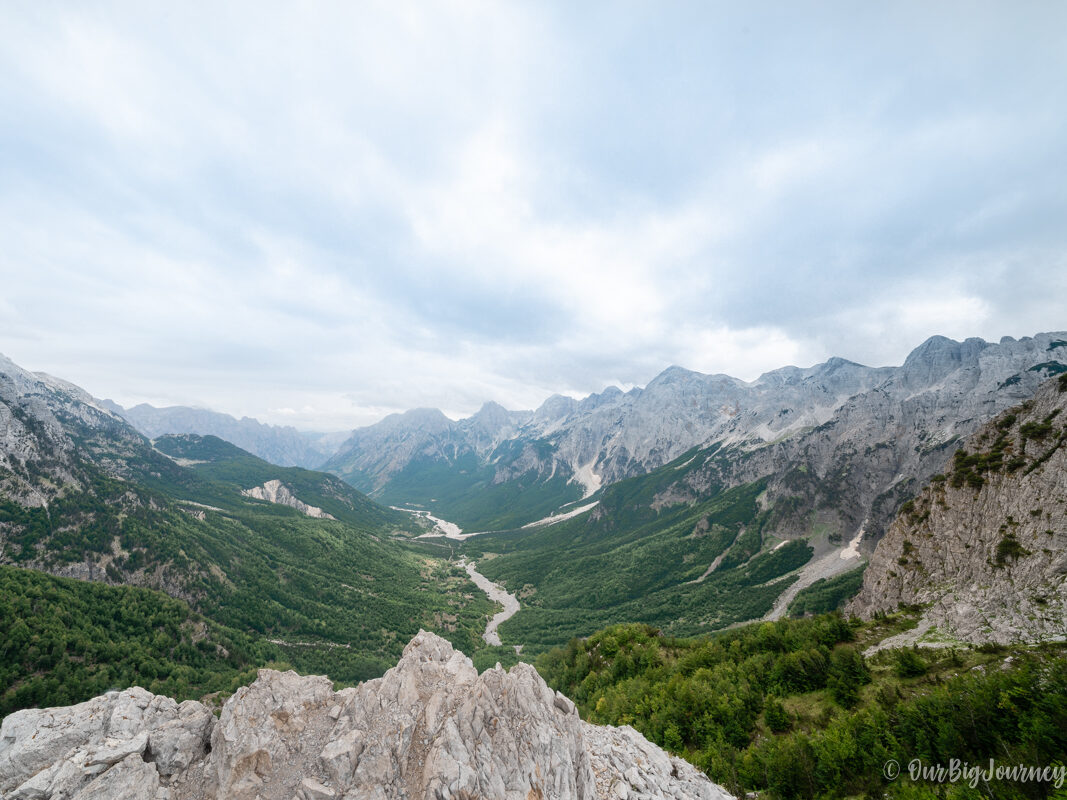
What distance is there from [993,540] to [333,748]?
6336 centimetres

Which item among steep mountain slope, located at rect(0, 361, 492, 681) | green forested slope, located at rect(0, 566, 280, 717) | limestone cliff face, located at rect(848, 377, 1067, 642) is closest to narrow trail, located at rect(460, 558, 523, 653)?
steep mountain slope, located at rect(0, 361, 492, 681)

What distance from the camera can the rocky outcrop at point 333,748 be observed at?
15773 mm

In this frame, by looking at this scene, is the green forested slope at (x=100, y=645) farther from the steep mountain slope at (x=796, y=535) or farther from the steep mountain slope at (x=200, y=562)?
the steep mountain slope at (x=796, y=535)

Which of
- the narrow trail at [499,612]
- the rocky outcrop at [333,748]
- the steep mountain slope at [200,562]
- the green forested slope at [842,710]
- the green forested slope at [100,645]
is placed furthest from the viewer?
the narrow trail at [499,612]

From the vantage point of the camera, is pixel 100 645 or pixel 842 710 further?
pixel 100 645

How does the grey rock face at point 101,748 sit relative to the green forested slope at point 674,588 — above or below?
above

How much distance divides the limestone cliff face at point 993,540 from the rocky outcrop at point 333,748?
2949cm

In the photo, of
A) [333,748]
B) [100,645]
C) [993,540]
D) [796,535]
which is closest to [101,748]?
[333,748]

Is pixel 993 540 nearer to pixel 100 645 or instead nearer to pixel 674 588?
pixel 100 645

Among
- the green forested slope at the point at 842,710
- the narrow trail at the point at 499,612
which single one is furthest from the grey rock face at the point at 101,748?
the narrow trail at the point at 499,612

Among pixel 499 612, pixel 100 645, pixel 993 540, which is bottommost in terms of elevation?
pixel 499 612

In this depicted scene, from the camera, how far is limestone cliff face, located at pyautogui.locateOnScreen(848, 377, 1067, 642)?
30.1 meters

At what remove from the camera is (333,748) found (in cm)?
1716

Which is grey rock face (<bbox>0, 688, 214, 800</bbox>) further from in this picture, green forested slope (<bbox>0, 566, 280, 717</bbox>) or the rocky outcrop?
green forested slope (<bbox>0, 566, 280, 717</bbox>)
